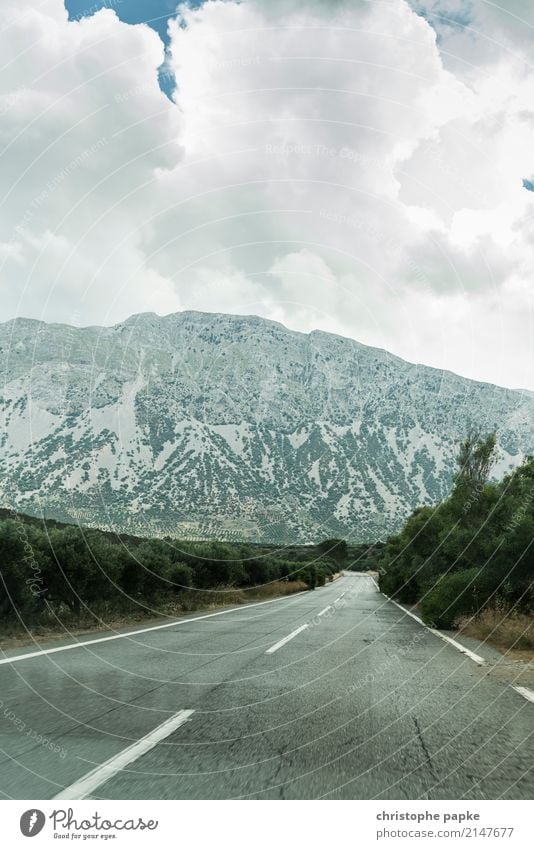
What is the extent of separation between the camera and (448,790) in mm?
3576

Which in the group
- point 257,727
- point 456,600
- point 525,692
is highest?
point 257,727

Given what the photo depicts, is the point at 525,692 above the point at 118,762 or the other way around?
the other way around

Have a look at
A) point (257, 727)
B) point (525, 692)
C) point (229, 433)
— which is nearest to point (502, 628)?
point (525, 692)

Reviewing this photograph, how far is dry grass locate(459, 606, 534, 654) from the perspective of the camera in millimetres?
12219

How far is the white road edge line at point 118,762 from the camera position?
3314mm

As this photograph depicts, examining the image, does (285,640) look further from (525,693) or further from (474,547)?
(474,547)

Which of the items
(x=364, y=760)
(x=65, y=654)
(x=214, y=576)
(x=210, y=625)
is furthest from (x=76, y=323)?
(x=214, y=576)

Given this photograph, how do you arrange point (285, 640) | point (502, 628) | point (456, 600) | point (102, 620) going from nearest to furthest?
point (285, 640) < point (502, 628) < point (102, 620) < point (456, 600)

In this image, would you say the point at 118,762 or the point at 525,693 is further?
the point at 525,693

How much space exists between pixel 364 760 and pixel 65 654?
255 inches

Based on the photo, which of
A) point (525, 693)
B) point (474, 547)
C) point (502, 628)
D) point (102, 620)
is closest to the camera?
point (525, 693)

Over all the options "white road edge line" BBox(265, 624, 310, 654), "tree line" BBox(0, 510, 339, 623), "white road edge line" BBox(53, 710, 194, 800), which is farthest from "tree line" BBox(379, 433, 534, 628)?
"white road edge line" BBox(53, 710, 194, 800)

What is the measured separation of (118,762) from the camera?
13.0 feet

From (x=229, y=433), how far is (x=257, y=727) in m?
187
